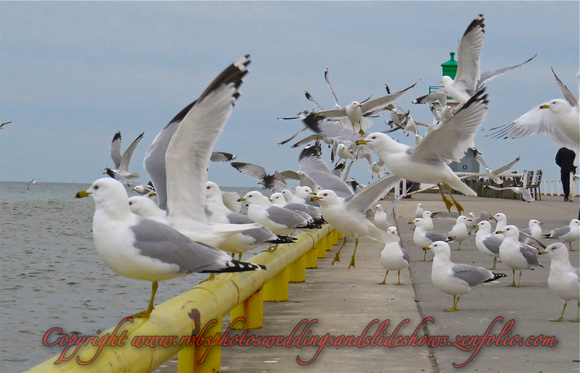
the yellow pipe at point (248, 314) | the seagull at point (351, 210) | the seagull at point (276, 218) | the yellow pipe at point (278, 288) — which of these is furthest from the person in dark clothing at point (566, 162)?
the yellow pipe at point (248, 314)

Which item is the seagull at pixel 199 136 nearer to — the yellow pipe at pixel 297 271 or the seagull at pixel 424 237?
the yellow pipe at pixel 297 271

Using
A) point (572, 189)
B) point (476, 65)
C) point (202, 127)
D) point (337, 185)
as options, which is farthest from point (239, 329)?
point (572, 189)

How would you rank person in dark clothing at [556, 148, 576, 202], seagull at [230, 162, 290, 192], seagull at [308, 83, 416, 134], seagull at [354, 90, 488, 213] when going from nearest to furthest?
seagull at [354, 90, 488, 213] < seagull at [308, 83, 416, 134] < seagull at [230, 162, 290, 192] < person in dark clothing at [556, 148, 576, 202]

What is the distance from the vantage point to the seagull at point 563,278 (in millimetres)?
5309

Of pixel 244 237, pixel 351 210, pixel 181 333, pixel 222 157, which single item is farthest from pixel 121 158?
pixel 181 333

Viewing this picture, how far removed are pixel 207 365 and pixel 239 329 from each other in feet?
4.05

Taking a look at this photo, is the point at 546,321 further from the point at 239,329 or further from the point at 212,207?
the point at 212,207

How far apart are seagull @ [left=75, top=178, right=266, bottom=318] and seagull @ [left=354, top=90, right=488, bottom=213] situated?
2.11 m

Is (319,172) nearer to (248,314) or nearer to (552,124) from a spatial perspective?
(552,124)

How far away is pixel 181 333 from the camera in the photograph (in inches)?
136

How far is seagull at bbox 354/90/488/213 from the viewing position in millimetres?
5102


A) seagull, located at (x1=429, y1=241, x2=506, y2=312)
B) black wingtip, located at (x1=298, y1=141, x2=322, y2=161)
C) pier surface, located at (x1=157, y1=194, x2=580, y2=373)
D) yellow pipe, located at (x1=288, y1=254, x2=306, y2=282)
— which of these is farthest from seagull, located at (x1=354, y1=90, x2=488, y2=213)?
black wingtip, located at (x1=298, y1=141, x2=322, y2=161)

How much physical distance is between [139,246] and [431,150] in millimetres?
2741

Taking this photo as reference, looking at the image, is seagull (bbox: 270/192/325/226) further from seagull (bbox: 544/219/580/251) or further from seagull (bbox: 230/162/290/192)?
seagull (bbox: 544/219/580/251)
